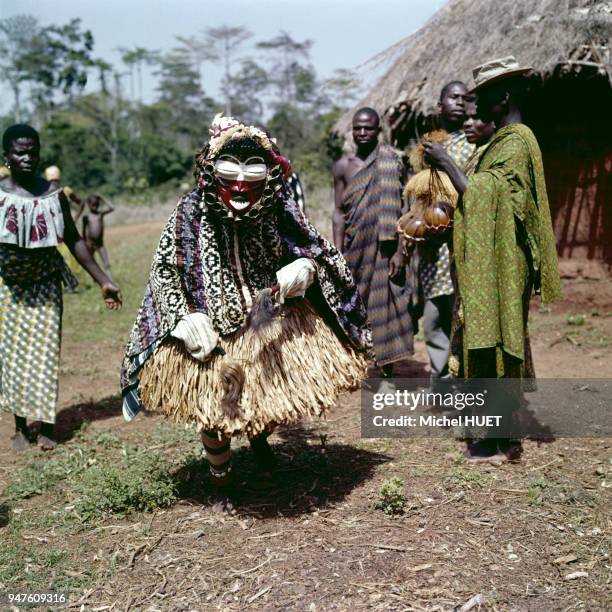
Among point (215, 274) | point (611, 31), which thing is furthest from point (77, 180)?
point (215, 274)

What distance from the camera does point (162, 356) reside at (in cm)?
304

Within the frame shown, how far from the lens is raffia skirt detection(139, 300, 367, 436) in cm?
297

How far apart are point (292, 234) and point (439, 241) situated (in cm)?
93

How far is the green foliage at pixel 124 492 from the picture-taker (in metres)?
3.41

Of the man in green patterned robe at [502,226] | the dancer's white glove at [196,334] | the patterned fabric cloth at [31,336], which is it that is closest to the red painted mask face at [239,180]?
the dancer's white glove at [196,334]

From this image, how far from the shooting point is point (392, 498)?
3.16 m

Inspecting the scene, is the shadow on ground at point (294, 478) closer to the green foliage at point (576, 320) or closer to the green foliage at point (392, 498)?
the green foliage at point (392, 498)

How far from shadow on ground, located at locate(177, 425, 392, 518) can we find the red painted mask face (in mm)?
1430

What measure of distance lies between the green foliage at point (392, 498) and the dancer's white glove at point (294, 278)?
3.10ft

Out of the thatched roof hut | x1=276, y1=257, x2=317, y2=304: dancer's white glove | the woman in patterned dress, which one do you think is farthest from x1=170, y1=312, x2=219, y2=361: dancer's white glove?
the thatched roof hut

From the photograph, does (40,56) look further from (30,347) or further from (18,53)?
(30,347)

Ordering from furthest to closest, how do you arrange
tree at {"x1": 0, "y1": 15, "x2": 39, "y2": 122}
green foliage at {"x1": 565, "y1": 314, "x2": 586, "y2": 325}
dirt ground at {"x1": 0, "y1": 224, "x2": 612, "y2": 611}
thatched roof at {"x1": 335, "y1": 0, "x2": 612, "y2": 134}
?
tree at {"x1": 0, "y1": 15, "x2": 39, "y2": 122} → green foliage at {"x1": 565, "y1": 314, "x2": 586, "y2": 325} → thatched roof at {"x1": 335, "y1": 0, "x2": 612, "y2": 134} → dirt ground at {"x1": 0, "y1": 224, "x2": 612, "y2": 611}

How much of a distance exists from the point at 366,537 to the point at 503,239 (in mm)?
1523

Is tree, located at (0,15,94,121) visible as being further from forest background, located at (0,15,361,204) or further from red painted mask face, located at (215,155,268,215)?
red painted mask face, located at (215,155,268,215)
